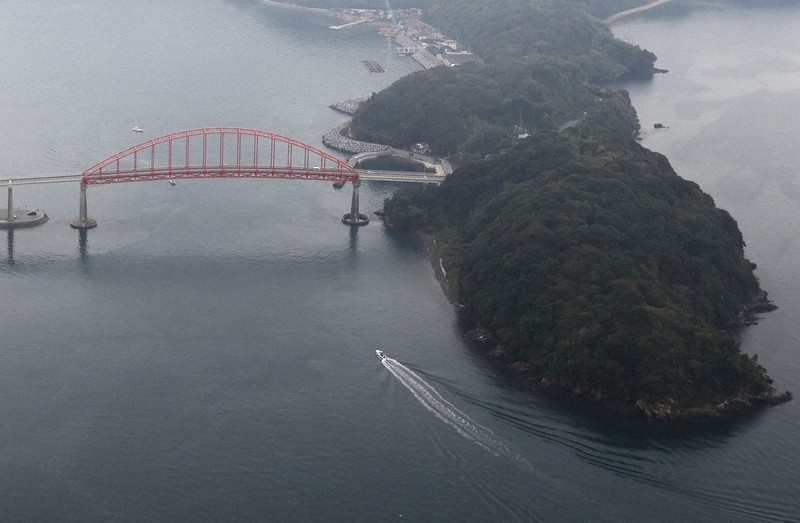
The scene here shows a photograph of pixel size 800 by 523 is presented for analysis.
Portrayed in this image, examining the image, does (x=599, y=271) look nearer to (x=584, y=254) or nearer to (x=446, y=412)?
(x=584, y=254)

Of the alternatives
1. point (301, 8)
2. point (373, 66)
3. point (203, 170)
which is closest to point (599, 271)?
point (203, 170)

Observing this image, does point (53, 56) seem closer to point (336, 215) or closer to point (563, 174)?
point (336, 215)

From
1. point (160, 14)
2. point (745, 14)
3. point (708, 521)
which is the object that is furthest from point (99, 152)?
point (745, 14)

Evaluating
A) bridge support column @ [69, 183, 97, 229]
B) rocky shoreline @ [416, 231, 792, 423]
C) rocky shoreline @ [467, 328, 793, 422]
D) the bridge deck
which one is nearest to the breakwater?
the bridge deck

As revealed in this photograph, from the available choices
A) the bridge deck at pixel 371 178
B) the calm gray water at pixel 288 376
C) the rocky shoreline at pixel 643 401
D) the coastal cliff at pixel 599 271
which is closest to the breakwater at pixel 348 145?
the calm gray water at pixel 288 376

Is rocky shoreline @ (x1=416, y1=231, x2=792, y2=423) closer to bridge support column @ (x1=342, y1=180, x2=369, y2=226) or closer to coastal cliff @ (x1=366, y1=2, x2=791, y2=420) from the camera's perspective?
coastal cliff @ (x1=366, y1=2, x2=791, y2=420)

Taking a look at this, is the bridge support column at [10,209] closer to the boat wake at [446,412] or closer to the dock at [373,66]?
the boat wake at [446,412]

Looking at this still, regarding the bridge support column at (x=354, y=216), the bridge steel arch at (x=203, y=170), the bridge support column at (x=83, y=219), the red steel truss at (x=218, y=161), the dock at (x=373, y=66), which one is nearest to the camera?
the bridge support column at (x=83, y=219)
